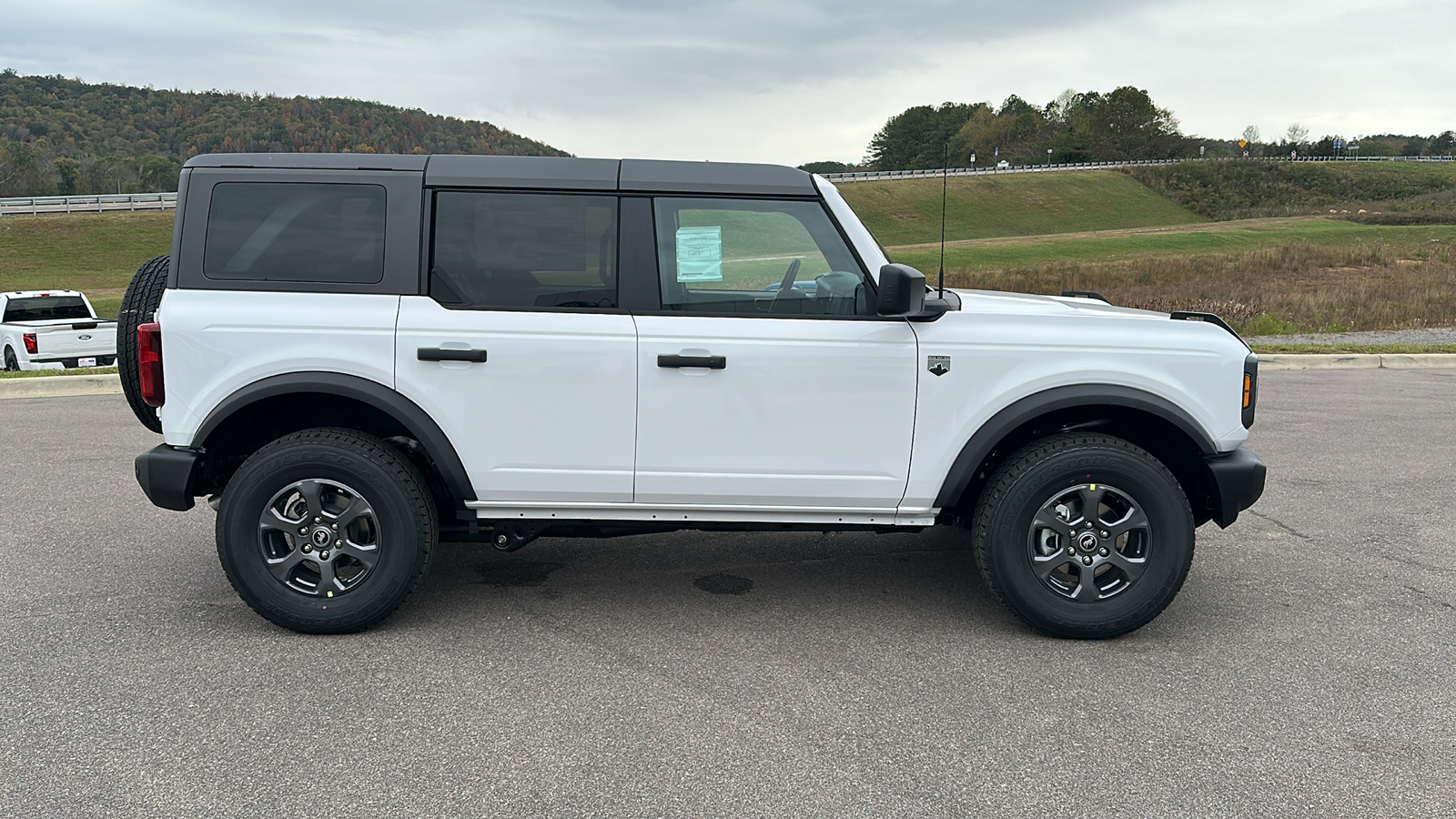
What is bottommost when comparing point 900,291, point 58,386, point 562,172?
point 58,386

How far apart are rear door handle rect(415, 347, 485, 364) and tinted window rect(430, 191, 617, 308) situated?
23cm

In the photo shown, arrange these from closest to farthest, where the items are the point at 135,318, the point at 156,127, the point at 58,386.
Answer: the point at 135,318, the point at 58,386, the point at 156,127

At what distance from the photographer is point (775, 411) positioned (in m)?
4.23

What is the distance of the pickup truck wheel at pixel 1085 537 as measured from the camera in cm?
422

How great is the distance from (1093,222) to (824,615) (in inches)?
3135

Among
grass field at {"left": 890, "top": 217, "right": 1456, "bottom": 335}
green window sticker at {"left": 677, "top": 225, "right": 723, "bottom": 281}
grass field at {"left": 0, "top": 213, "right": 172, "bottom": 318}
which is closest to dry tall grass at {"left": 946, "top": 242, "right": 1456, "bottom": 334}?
grass field at {"left": 890, "top": 217, "right": 1456, "bottom": 335}

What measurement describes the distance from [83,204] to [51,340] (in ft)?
132

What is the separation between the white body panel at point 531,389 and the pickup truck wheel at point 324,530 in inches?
12.6

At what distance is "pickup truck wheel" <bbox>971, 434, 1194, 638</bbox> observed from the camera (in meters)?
4.22

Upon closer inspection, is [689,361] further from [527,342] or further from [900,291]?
[900,291]

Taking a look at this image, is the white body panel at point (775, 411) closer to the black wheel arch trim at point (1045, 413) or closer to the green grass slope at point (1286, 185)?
the black wheel arch trim at point (1045, 413)

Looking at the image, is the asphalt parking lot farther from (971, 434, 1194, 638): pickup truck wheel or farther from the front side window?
the front side window

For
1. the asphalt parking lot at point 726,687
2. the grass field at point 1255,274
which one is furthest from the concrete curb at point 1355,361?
the asphalt parking lot at point 726,687

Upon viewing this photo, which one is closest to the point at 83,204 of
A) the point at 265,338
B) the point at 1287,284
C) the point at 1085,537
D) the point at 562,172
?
the point at 1287,284
